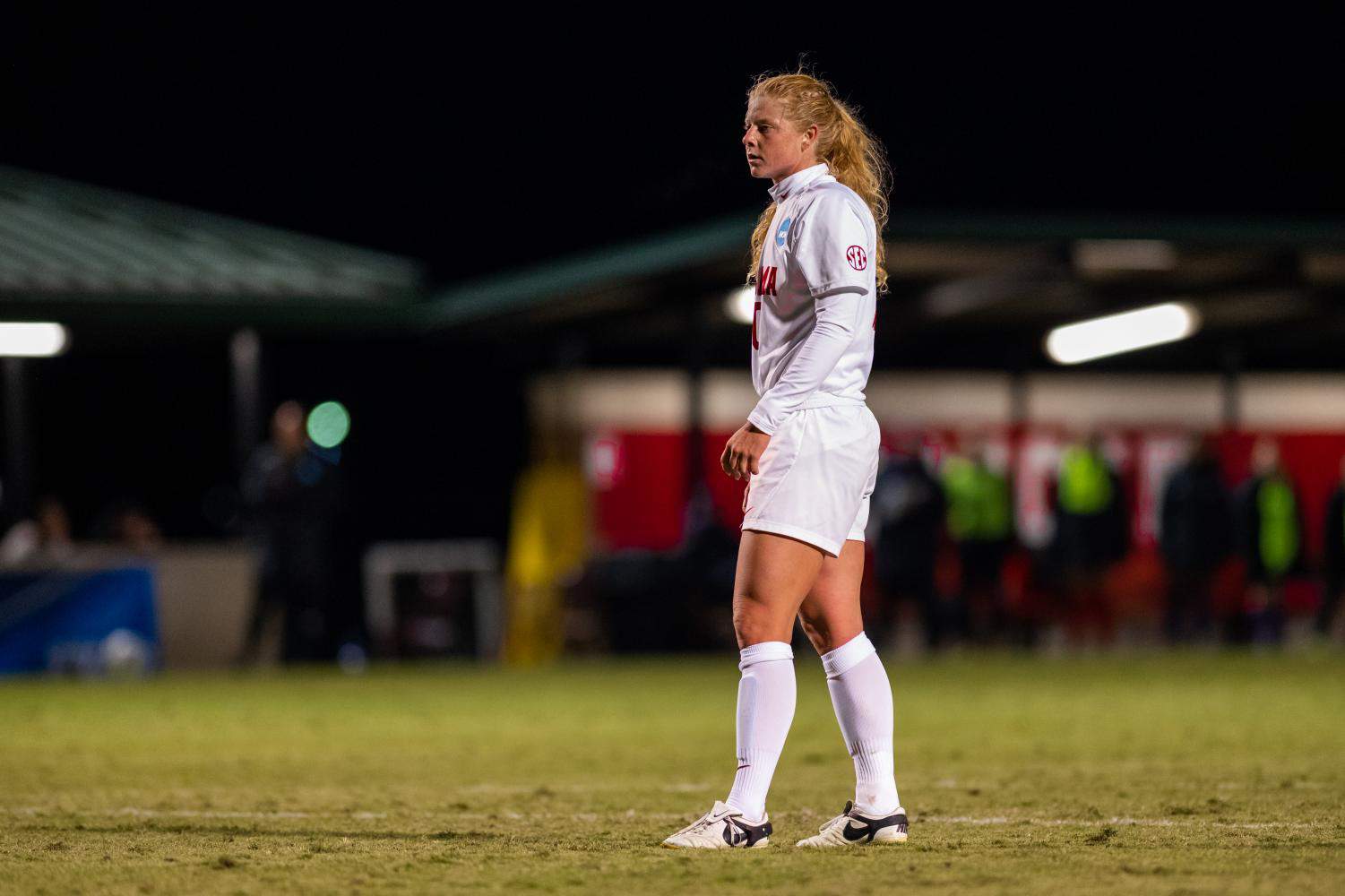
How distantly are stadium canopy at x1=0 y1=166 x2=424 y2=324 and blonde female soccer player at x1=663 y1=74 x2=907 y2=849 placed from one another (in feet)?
50.8

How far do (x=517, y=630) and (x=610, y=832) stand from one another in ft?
43.1

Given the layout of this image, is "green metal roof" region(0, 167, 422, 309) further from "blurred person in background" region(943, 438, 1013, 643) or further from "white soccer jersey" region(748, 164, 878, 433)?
"white soccer jersey" region(748, 164, 878, 433)

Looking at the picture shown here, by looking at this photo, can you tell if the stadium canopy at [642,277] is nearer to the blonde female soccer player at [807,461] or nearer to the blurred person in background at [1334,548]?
the blurred person in background at [1334,548]

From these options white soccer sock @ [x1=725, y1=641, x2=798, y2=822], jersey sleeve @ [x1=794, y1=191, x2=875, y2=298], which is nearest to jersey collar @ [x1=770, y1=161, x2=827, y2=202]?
jersey sleeve @ [x1=794, y1=191, x2=875, y2=298]

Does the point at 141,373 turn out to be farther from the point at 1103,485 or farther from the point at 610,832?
the point at 610,832

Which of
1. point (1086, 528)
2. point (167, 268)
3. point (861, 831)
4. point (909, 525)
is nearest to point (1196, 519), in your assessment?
point (1086, 528)

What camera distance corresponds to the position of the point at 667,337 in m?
25.3

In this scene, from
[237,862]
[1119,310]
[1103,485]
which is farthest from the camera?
[1119,310]

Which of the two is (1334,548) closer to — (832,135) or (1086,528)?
(1086,528)

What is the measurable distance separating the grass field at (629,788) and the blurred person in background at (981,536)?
Answer: 4.99m

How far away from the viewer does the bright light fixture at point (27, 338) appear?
20.4 meters

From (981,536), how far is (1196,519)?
2.23m

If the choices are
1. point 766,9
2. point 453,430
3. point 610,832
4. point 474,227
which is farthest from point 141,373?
point 610,832

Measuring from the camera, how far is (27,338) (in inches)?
810
